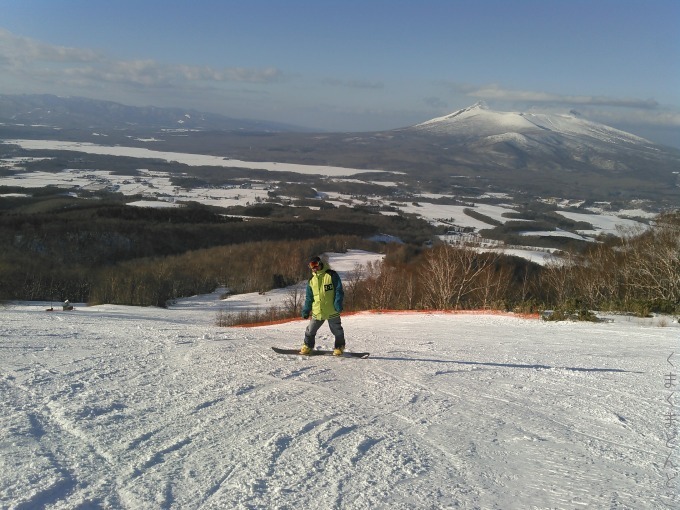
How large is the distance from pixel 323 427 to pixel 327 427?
0.13 feet

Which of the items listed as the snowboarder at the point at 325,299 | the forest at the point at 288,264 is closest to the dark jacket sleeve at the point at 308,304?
the snowboarder at the point at 325,299

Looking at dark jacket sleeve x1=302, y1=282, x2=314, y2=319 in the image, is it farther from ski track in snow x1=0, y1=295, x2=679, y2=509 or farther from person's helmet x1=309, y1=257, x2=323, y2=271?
ski track in snow x1=0, y1=295, x2=679, y2=509

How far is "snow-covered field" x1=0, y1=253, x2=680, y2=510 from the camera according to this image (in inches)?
170

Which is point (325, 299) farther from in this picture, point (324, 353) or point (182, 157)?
point (182, 157)

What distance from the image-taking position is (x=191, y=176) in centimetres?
11744

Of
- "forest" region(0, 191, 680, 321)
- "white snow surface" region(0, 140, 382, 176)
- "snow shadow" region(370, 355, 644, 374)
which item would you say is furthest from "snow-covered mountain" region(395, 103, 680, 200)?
"snow shadow" region(370, 355, 644, 374)

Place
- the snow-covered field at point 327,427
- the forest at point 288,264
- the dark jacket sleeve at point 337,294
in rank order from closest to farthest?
the snow-covered field at point 327,427 → the dark jacket sleeve at point 337,294 → the forest at point 288,264

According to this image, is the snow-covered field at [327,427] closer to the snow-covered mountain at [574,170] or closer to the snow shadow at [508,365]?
the snow shadow at [508,365]

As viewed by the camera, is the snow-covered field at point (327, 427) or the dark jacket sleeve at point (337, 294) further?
the dark jacket sleeve at point (337, 294)

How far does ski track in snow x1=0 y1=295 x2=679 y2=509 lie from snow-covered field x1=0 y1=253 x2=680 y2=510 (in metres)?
0.02

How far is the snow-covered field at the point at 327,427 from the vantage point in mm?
4320

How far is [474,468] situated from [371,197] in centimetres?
10210

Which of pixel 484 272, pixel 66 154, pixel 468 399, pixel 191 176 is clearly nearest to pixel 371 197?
pixel 191 176

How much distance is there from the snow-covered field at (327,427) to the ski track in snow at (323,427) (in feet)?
0.07
